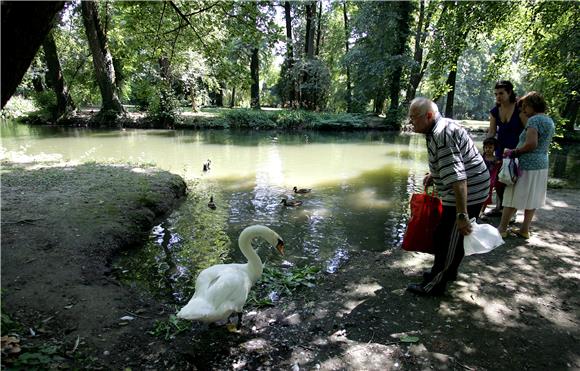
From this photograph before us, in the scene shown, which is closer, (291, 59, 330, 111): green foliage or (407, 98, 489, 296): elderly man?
(407, 98, 489, 296): elderly man

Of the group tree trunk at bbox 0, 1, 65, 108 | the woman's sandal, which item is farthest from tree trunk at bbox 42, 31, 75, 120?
the woman's sandal

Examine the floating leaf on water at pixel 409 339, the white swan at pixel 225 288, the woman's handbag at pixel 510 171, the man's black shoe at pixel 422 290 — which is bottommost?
the floating leaf on water at pixel 409 339

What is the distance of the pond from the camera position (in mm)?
6519

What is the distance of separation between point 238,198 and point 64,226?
4.69 m

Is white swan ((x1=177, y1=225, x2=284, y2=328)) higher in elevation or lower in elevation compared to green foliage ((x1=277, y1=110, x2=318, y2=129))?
lower

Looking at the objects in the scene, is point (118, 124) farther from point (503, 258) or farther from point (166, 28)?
point (503, 258)

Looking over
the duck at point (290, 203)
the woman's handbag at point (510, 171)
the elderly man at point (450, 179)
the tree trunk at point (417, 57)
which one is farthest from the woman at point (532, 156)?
the tree trunk at point (417, 57)

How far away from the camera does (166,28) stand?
349 inches

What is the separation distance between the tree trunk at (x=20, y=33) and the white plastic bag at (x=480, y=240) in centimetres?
391

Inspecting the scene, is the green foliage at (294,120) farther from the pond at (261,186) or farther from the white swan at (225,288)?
the white swan at (225,288)

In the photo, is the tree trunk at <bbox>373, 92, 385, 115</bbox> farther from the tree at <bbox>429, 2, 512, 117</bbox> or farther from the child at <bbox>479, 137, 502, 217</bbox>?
the child at <bbox>479, 137, 502, 217</bbox>

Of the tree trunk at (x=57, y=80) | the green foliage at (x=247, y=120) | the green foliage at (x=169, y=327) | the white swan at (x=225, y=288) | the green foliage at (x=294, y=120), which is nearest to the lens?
the white swan at (x=225, y=288)

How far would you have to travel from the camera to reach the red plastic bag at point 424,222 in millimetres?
4215

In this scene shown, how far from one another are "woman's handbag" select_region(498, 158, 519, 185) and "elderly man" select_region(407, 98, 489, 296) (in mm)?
1973
